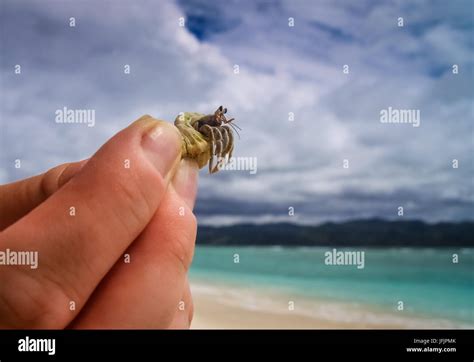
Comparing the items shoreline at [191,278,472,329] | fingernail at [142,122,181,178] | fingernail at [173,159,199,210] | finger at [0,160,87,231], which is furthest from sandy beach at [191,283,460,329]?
finger at [0,160,87,231]

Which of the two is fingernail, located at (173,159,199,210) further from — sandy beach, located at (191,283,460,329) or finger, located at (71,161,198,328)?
sandy beach, located at (191,283,460,329)

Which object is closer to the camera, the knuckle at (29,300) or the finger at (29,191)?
the knuckle at (29,300)

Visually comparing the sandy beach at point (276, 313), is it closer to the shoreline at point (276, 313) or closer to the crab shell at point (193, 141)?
the shoreline at point (276, 313)

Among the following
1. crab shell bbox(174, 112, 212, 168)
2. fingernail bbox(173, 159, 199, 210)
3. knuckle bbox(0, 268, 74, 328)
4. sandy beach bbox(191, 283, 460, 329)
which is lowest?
sandy beach bbox(191, 283, 460, 329)

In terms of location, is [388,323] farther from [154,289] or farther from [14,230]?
[14,230]

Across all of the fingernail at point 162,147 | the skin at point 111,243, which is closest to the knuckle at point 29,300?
the skin at point 111,243

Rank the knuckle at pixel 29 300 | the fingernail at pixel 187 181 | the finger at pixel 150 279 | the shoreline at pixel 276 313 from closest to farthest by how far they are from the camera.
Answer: the knuckle at pixel 29 300, the finger at pixel 150 279, the fingernail at pixel 187 181, the shoreline at pixel 276 313
